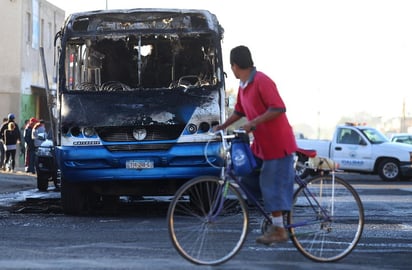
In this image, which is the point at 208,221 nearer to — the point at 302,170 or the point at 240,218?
the point at 240,218

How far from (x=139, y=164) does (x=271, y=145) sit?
5.01m

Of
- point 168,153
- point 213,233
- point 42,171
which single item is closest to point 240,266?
point 213,233

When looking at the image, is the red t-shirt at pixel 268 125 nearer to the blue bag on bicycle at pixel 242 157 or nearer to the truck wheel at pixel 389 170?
the blue bag on bicycle at pixel 242 157

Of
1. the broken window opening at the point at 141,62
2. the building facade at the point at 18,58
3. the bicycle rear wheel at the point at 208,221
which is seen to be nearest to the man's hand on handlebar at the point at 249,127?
the bicycle rear wheel at the point at 208,221

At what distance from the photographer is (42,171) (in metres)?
18.8

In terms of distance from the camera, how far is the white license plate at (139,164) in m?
12.3

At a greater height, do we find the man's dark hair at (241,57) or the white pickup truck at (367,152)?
the man's dark hair at (241,57)

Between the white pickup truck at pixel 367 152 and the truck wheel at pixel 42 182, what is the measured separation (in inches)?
426

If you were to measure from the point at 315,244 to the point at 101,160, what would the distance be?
202 inches

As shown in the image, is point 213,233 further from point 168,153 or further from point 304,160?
point 168,153

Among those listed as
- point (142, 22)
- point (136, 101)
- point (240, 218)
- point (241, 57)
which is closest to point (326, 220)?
point (240, 218)

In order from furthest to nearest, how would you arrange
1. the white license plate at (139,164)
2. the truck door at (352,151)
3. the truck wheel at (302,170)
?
the truck door at (352,151), the white license plate at (139,164), the truck wheel at (302,170)

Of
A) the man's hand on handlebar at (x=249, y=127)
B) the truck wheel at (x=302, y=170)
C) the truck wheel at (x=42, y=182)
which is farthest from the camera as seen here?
the truck wheel at (x=42, y=182)

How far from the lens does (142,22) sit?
13.1 metres
